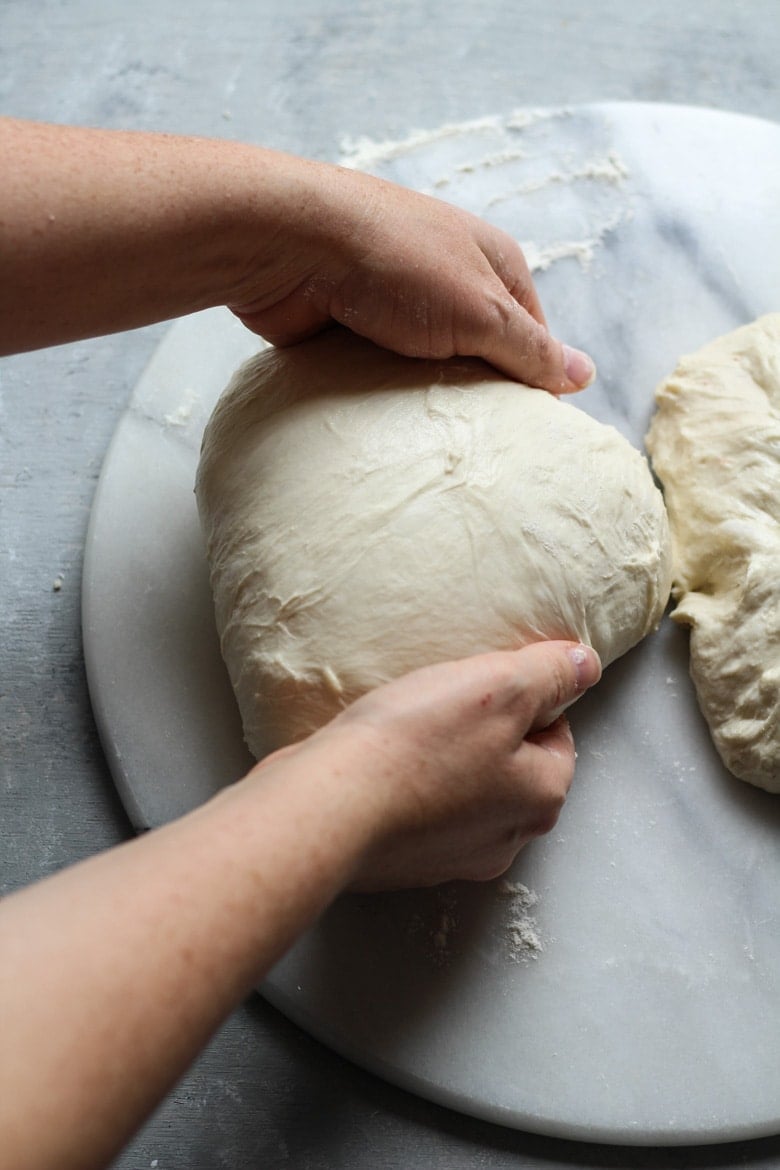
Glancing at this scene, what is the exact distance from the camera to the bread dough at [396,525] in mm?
1131

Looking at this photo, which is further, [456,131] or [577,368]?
[456,131]

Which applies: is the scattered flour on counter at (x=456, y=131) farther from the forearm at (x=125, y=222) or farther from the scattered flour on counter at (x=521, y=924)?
the scattered flour on counter at (x=521, y=924)

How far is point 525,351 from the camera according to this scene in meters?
1.32

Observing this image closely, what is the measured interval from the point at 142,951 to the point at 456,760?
1.28ft

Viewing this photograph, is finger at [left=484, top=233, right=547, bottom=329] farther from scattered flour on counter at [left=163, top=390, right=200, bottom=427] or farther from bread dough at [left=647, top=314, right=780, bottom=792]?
scattered flour on counter at [left=163, top=390, right=200, bottom=427]

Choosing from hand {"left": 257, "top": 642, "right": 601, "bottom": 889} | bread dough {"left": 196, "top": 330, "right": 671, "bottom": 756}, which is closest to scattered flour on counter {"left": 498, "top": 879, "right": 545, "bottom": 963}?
hand {"left": 257, "top": 642, "right": 601, "bottom": 889}

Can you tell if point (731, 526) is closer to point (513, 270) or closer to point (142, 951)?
point (513, 270)

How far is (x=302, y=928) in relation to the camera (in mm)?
841

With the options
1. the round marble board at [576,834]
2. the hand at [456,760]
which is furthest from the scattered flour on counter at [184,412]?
the hand at [456,760]

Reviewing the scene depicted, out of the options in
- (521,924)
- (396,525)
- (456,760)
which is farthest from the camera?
(521,924)

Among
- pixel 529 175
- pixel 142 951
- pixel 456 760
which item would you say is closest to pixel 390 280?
pixel 456 760

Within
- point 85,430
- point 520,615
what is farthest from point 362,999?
point 85,430

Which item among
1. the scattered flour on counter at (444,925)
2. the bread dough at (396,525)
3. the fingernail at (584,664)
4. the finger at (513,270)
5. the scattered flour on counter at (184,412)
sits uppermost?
the finger at (513,270)

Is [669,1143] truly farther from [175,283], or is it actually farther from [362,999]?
[175,283]
